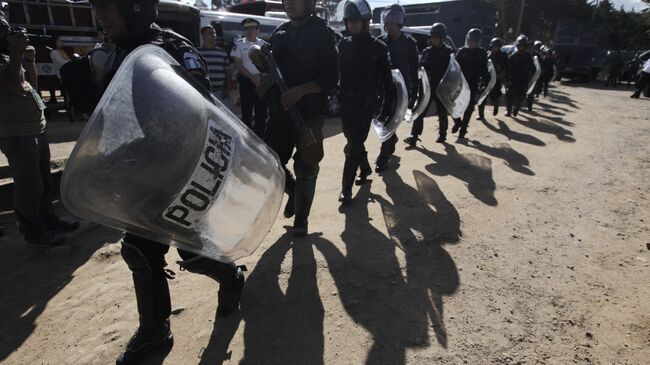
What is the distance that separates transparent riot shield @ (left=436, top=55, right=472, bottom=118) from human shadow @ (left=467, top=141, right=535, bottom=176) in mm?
772

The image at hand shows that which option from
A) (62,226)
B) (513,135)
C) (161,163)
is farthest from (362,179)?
(513,135)

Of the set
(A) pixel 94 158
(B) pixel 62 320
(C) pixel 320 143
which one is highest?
(A) pixel 94 158

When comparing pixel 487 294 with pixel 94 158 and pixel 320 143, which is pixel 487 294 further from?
pixel 94 158

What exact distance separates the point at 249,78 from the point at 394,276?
4.26 meters

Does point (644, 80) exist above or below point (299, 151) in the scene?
above

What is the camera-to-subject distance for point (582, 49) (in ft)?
63.5

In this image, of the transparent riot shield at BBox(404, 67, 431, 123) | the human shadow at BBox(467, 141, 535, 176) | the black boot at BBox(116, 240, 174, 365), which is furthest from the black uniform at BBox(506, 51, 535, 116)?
the black boot at BBox(116, 240, 174, 365)

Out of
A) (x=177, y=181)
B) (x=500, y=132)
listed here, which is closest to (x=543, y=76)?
(x=500, y=132)

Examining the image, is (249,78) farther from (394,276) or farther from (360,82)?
(394,276)

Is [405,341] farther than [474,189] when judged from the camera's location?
No

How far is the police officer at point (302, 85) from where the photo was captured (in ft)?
9.41

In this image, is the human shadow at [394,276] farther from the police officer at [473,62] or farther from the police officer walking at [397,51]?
the police officer at [473,62]

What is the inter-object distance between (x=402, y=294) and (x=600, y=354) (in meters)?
1.04

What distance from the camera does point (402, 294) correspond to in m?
2.46
